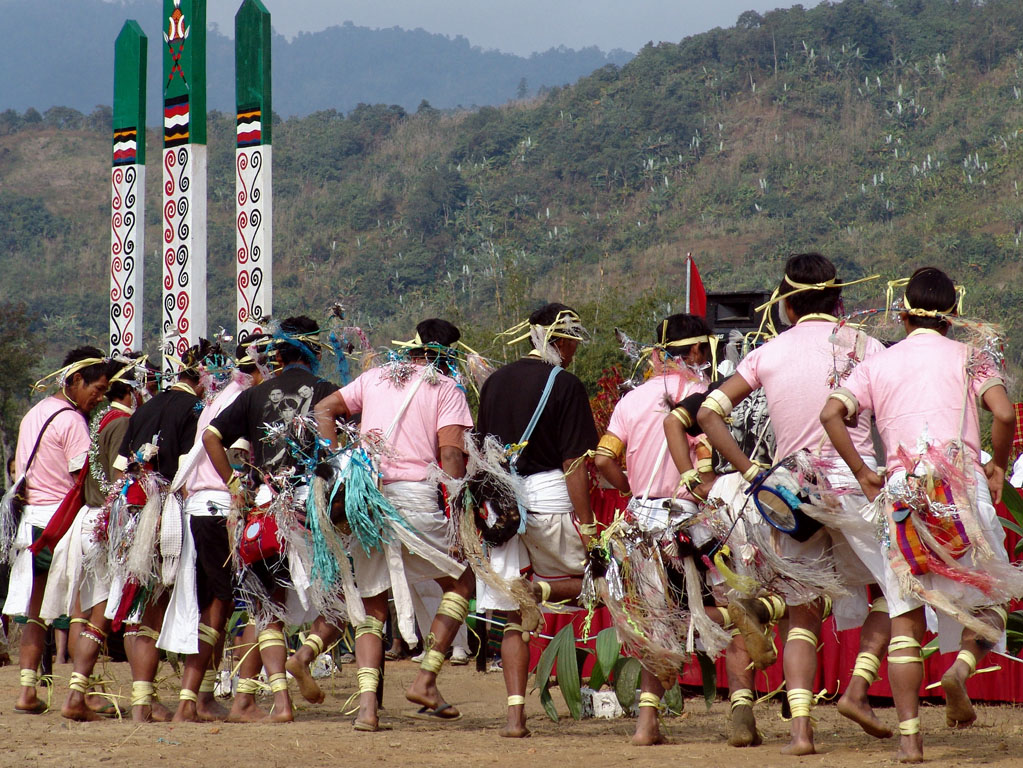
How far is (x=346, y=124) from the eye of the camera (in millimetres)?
81750

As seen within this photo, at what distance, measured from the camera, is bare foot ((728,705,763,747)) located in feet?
17.9

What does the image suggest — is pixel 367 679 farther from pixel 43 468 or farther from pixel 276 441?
pixel 43 468

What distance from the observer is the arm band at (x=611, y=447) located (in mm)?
6121

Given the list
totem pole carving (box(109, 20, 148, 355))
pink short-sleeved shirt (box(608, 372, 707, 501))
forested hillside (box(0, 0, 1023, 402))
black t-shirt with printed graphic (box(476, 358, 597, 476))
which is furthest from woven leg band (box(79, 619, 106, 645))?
forested hillside (box(0, 0, 1023, 402))

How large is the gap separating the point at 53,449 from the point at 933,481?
4.82 metres

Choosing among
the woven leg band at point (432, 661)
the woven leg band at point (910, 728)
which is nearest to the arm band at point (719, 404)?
the woven leg band at point (910, 728)

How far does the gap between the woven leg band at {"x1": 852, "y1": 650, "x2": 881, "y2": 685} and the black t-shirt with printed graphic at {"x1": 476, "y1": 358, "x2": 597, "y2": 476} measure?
1589mm

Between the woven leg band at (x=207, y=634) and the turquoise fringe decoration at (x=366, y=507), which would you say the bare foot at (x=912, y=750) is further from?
the woven leg band at (x=207, y=634)

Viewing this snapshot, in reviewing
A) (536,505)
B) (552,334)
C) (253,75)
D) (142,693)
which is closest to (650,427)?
(536,505)

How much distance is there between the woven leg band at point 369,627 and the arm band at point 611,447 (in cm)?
127

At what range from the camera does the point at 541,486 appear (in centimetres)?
614

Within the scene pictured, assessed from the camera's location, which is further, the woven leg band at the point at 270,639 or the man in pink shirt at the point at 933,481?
the woven leg band at the point at 270,639

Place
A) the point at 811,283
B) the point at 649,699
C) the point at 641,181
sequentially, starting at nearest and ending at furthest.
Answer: the point at 811,283 → the point at 649,699 → the point at 641,181

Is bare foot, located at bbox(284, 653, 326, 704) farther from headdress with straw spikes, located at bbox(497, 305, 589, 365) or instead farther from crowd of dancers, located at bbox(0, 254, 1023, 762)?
headdress with straw spikes, located at bbox(497, 305, 589, 365)
